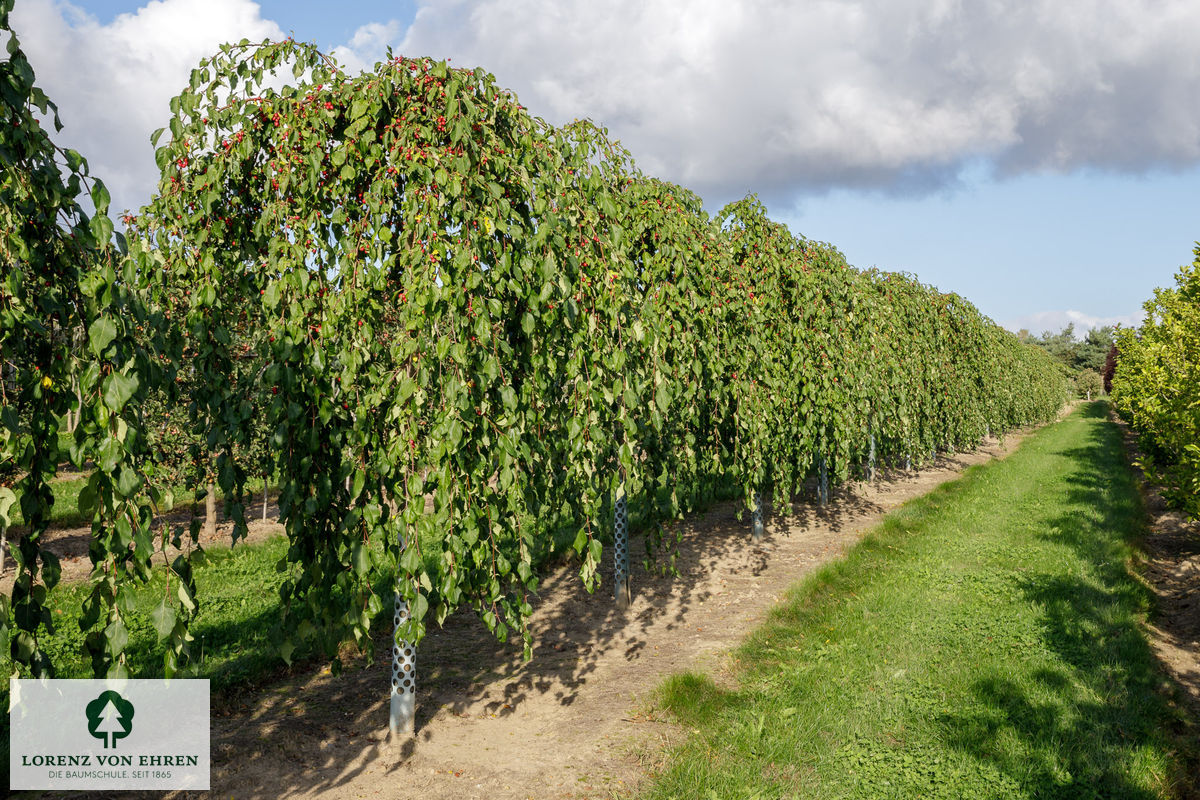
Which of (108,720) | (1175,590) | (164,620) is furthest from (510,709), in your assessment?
(1175,590)

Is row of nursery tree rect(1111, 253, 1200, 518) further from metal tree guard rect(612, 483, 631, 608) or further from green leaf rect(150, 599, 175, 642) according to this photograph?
green leaf rect(150, 599, 175, 642)

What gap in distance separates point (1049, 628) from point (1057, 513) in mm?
6342

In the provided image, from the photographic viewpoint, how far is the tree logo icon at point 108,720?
163 inches

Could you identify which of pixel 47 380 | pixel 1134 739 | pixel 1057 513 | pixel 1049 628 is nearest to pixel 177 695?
pixel 47 380

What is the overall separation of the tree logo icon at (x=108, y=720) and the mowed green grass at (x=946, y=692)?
3.03 meters

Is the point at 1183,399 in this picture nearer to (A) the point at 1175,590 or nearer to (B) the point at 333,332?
(A) the point at 1175,590

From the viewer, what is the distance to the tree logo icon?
415cm

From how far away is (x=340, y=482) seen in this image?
3.54 m

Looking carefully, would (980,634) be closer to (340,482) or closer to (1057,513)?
(340,482)

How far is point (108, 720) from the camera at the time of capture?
4188mm

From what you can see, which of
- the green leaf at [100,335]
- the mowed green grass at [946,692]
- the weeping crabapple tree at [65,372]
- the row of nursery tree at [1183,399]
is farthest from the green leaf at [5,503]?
the row of nursery tree at [1183,399]

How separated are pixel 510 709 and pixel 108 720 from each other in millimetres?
2342

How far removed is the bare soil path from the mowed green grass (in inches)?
17.1

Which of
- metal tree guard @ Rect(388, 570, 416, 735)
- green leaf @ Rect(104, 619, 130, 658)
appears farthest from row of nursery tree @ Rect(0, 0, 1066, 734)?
metal tree guard @ Rect(388, 570, 416, 735)
